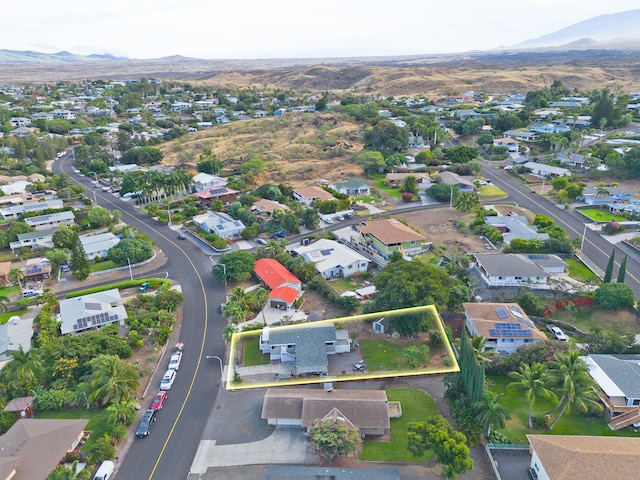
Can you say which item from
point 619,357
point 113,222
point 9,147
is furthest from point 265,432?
point 9,147

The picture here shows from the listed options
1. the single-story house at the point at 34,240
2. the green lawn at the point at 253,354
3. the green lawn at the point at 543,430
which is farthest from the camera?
the single-story house at the point at 34,240

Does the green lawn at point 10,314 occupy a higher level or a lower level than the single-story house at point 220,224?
lower

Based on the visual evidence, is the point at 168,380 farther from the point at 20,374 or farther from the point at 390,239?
the point at 390,239

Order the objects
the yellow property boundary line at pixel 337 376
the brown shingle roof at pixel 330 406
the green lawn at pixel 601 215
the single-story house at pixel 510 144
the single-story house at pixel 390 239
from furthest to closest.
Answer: the single-story house at pixel 510 144 < the green lawn at pixel 601 215 < the single-story house at pixel 390 239 < the yellow property boundary line at pixel 337 376 < the brown shingle roof at pixel 330 406

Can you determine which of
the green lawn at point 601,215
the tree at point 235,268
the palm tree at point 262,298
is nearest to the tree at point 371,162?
the green lawn at point 601,215

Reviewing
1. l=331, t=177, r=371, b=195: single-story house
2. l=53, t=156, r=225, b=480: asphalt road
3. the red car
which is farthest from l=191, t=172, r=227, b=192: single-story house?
the red car

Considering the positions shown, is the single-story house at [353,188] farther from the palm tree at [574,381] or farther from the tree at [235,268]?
the palm tree at [574,381]

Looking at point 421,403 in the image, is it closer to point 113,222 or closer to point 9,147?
point 113,222

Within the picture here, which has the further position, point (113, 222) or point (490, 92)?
point (490, 92)

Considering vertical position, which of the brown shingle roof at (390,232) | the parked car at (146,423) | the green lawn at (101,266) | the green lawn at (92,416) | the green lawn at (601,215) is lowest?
the green lawn at (92,416)
